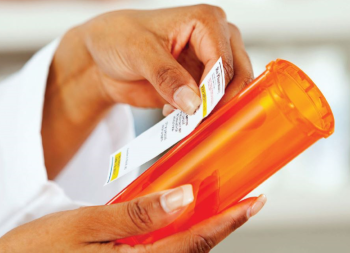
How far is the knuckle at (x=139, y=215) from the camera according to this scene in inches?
17.4

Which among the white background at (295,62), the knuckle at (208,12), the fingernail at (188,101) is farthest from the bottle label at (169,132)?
the white background at (295,62)

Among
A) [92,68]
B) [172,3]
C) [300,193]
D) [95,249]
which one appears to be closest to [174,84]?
[95,249]

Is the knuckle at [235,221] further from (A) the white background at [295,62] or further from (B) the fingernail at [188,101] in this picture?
(A) the white background at [295,62]

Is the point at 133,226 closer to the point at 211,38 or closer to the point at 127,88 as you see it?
the point at 211,38

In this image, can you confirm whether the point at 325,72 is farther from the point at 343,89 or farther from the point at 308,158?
the point at 308,158

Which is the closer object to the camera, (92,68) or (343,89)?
(92,68)

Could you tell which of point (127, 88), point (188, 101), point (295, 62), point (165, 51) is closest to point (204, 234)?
point (188, 101)

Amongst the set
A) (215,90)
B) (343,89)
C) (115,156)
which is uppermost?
(215,90)

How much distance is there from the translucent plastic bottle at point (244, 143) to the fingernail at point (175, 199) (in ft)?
0.12

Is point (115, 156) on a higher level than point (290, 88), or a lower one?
lower

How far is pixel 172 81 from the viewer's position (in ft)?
1.78

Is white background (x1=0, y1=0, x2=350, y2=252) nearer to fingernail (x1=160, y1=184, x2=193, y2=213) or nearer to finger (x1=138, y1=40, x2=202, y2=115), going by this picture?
finger (x1=138, y1=40, x2=202, y2=115)

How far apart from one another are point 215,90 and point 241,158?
7 centimetres

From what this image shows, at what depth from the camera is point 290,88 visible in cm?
45
